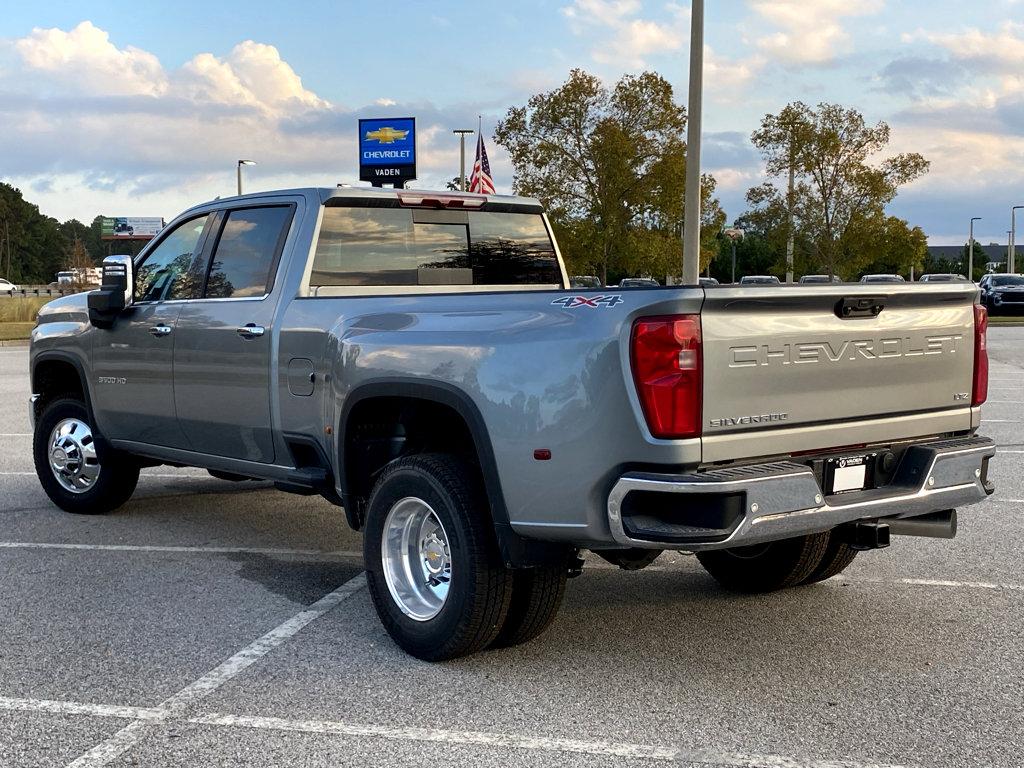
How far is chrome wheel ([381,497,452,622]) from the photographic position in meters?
5.11

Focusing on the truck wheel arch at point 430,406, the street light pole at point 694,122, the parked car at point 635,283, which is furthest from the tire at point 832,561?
the street light pole at point 694,122

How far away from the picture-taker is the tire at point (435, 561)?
4.75 m

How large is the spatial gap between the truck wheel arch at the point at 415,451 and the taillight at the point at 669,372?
2.41 feet

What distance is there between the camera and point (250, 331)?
20.3 feet

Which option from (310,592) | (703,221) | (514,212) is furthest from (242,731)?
(703,221)

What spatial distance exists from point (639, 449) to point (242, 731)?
67.1 inches

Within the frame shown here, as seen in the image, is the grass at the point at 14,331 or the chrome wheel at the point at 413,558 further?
the grass at the point at 14,331

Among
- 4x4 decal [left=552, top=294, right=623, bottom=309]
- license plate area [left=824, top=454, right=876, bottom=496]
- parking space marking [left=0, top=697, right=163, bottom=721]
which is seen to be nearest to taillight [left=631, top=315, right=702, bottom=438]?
4x4 decal [left=552, top=294, right=623, bottom=309]

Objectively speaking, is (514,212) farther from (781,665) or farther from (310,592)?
(781,665)

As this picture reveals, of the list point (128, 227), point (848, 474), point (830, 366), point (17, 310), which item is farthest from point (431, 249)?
point (128, 227)

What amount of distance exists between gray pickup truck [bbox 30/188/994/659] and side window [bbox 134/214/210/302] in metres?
0.05

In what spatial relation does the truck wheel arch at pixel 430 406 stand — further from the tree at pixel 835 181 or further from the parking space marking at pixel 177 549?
the tree at pixel 835 181

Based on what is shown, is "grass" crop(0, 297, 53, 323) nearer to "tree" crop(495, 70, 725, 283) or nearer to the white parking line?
"tree" crop(495, 70, 725, 283)

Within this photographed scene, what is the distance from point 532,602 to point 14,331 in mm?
32002
